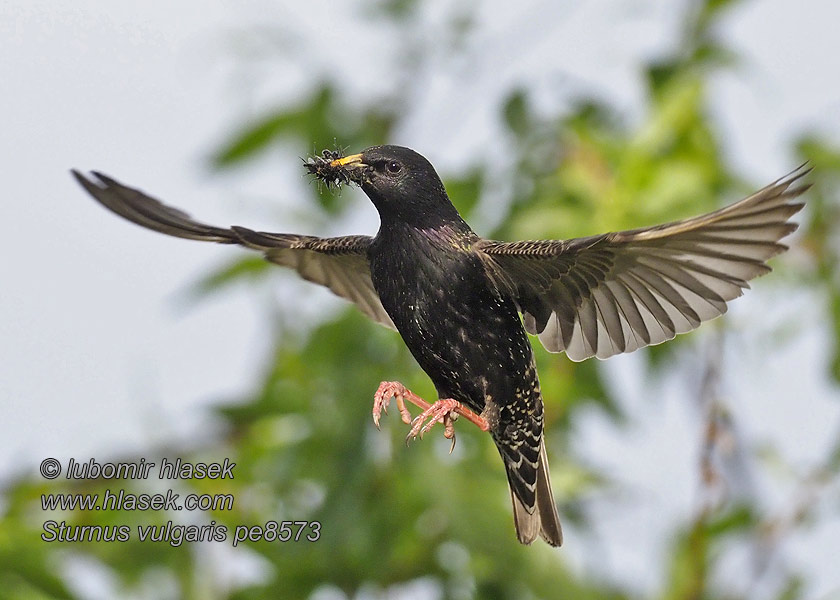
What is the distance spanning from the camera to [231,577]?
4.57 m

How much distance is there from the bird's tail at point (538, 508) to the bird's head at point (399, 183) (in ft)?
2.48

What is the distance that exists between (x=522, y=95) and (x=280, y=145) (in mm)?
1076

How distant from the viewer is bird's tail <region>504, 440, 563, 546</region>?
298cm

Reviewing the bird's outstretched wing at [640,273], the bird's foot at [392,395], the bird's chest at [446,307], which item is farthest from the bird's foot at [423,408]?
the bird's outstretched wing at [640,273]

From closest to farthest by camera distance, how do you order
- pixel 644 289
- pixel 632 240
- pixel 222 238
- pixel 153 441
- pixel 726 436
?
pixel 632 240, pixel 644 289, pixel 222 238, pixel 726 436, pixel 153 441

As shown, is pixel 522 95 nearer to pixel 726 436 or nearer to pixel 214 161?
pixel 214 161

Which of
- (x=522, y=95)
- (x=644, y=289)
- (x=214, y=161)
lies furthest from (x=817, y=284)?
(x=214, y=161)

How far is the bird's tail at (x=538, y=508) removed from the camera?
2984 mm

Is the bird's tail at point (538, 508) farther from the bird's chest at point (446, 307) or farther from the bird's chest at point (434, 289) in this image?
the bird's chest at point (434, 289)

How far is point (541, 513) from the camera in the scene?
301 cm

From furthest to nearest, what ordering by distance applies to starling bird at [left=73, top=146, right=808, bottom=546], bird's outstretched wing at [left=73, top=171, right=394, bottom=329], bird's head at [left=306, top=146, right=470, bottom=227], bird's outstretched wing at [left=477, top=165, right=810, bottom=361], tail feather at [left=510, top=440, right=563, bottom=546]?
tail feather at [left=510, top=440, right=563, bottom=546] → bird's outstretched wing at [left=73, top=171, right=394, bottom=329] → bird's head at [left=306, top=146, right=470, bottom=227] → starling bird at [left=73, top=146, right=808, bottom=546] → bird's outstretched wing at [left=477, top=165, right=810, bottom=361]

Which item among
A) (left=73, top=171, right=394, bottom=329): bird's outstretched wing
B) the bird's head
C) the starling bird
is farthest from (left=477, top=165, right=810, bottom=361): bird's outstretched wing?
(left=73, top=171, right=394, bottom=329): bird's outstretched wing

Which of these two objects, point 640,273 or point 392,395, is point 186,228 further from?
point 640,273

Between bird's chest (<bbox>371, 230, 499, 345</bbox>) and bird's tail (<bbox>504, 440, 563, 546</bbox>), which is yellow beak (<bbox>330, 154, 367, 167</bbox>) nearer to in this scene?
bird's chest (<bbox>371, 230, 499, 345</bbox>)
